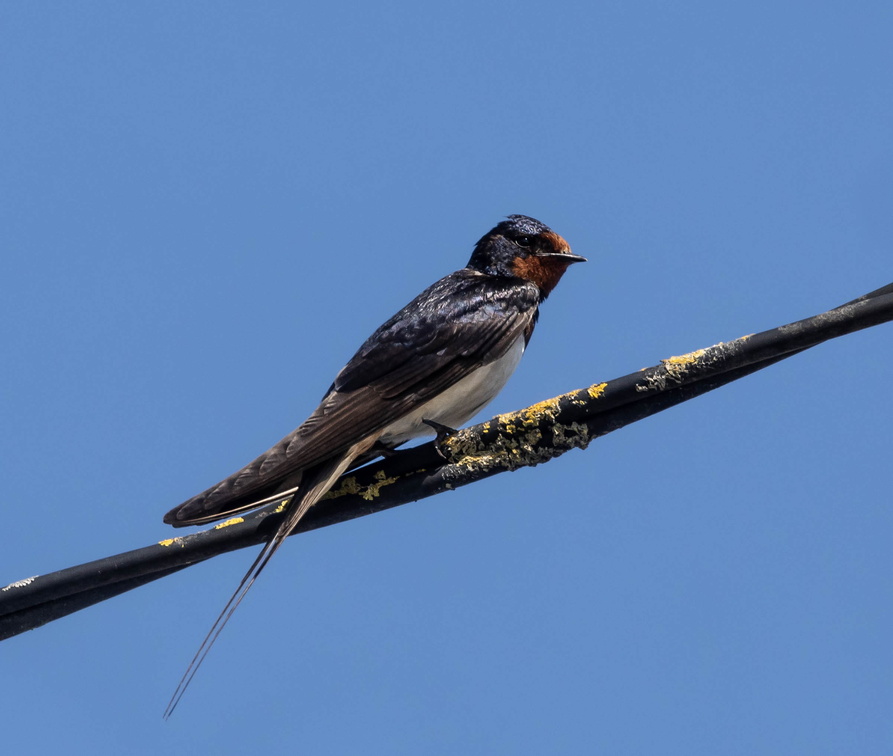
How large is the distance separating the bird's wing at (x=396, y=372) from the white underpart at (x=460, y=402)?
4 centimetres

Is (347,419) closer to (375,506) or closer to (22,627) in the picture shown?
(375,506)

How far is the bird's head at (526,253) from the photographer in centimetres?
462

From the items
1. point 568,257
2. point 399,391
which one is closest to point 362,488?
point 399,391

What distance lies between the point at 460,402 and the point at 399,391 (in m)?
0.28

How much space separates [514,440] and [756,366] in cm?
62

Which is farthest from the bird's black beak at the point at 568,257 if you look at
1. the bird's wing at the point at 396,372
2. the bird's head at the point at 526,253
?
the bird's wing at the point at 396,372

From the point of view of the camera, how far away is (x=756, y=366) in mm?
2703

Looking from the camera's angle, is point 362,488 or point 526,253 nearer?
point 362,488

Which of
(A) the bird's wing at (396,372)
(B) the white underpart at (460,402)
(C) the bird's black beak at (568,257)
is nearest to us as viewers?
(A) the bird's wing at (396,372)

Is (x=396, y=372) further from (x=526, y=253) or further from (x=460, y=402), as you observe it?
(x=526, y=253)

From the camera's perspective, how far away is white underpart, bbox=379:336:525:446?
3777 millimetres

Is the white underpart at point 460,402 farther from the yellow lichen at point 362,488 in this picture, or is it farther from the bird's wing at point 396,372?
the yellow lichen at point 362,488

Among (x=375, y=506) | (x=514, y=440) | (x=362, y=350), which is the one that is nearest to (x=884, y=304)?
(x=514, y=440)

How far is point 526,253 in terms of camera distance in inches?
183
